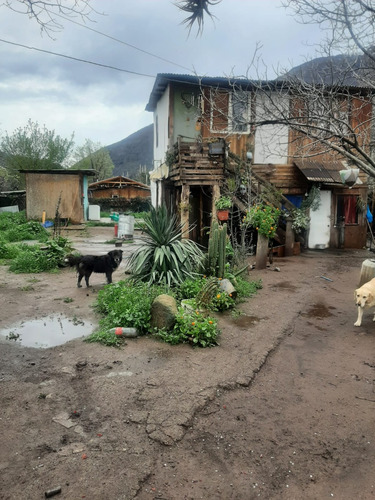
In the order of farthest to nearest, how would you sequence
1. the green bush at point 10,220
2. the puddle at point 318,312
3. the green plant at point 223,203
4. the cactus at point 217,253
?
the green bush at point 10,220, the green plant at point 223,203, the cactus at point 217,253, the puddle at point 318,312

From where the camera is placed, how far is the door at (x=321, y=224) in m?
14.8

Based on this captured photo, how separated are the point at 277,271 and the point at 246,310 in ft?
12.6

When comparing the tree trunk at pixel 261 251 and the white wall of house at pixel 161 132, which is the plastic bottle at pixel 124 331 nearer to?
the tree trunk at pixel 261 251

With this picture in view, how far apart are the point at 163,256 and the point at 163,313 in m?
1.95

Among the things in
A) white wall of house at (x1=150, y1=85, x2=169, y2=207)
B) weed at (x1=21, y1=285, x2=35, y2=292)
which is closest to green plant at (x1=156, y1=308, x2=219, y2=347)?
weed at (x1=21, y1=285, x2=35, y2=292)

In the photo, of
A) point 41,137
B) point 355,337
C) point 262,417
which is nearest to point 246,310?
point 355,337

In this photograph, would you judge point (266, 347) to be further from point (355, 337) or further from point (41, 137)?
point (41, 137)

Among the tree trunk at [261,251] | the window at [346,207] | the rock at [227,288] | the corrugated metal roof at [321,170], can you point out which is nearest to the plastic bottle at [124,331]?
the rock at [227,288]

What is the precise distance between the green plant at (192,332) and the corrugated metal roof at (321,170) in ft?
30.7

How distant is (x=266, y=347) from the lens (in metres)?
5.47

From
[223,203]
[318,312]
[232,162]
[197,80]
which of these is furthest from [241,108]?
[318,312]

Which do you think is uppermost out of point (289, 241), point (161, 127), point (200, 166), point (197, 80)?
point (197, 80)

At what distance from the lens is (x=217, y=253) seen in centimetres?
794

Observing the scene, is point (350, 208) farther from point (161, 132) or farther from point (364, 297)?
point (364, 297)
